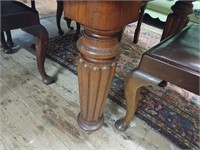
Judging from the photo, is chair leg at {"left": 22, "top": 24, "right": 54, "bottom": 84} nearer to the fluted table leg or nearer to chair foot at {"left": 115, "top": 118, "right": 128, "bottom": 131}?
the fluted table leg

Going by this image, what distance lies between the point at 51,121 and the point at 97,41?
0.59 metres

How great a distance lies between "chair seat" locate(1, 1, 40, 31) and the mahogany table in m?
0.44

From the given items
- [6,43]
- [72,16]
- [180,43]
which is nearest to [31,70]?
[6,43]

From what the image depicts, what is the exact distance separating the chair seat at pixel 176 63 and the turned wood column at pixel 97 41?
0.47 feet

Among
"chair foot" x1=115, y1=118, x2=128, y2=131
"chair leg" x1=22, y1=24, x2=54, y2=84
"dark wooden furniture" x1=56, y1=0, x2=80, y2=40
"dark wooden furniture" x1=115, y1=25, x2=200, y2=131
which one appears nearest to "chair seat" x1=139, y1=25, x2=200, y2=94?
"dark wooden furniture" x1=115, y1=25, x2=200, y2=131

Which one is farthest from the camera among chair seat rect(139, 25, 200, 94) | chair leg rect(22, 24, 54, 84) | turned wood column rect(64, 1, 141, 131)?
chair leg rect(22, 24, 54, 84)

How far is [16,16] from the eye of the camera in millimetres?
974

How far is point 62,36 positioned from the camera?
6.22 ft

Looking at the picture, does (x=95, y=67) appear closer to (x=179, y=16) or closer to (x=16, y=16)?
(x=16, y=16)

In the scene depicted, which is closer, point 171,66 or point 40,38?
point 171,66

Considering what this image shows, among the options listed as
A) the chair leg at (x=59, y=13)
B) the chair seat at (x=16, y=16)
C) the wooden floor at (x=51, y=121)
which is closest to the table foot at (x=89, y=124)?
the wooden floor at (x=51, y=121)

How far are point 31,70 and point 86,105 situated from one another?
699mm

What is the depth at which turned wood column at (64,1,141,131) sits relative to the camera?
57 centimetres

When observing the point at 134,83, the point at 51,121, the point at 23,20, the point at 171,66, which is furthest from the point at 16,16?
the point at 171,66
